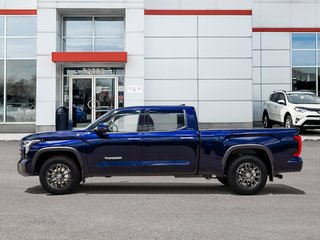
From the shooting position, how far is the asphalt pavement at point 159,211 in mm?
6309

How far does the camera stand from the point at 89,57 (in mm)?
24109

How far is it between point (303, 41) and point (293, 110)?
27.0ft

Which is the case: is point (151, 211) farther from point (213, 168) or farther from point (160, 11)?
point (160, 11)

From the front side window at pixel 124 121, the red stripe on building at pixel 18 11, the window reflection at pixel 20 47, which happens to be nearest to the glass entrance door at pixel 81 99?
the window reflection at pixel 20 47

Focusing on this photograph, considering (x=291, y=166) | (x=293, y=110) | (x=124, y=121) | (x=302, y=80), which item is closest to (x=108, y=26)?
(x=293, y=110)

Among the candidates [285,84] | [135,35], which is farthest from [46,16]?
[285,84]

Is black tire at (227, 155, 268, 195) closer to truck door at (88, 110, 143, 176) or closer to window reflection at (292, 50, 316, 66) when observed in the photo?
truck door at (88, 110, 143, 176)

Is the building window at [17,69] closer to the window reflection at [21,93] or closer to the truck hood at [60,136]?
the window reflection at [21,93]

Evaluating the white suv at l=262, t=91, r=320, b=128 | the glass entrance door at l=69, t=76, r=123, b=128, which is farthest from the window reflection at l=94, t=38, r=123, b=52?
the white suv at l=262, t=91, r=320, b=128

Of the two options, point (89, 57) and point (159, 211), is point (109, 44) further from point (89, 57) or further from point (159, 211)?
point (159, 211)

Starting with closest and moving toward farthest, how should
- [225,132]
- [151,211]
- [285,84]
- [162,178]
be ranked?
[151,211]
[225,132]
[162,178]
[285,84]

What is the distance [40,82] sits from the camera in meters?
24.5

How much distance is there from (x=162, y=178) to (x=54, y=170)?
3309 millimetres

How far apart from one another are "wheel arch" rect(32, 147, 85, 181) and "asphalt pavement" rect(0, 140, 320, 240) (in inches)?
20.8
